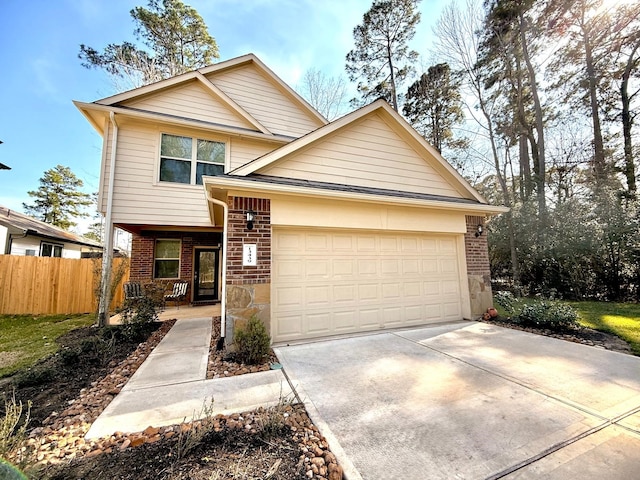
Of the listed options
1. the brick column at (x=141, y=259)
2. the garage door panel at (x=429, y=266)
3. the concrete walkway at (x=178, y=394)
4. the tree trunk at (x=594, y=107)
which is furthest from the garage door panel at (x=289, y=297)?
the tree trunk at (x=594, y=107)

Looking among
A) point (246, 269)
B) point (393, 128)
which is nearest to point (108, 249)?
point (246, 269)

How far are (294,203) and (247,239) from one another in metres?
1.19

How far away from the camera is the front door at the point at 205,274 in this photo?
35.9 feet

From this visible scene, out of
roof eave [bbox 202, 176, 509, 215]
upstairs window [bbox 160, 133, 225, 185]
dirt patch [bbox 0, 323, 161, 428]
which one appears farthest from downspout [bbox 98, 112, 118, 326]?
roof eave [bbox 202, 176, 509, 215]

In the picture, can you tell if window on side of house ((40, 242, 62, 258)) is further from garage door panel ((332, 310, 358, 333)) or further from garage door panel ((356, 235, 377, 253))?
garage door panel ((356, 235, 377, 253))

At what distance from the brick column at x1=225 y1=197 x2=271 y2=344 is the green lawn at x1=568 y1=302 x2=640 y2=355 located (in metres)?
6.32

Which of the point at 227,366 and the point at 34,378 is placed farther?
the point at 227,366

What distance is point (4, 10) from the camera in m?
4.78

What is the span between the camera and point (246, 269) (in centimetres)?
494

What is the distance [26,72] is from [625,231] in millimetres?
18853

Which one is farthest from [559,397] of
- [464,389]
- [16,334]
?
[16,334]

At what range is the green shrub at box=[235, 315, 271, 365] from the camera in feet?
14.1

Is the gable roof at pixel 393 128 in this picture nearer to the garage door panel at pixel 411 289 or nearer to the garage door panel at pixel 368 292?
the garage door panel at pixel 411 289

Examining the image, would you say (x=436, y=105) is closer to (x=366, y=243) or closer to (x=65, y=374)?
(x=366, y=243)
